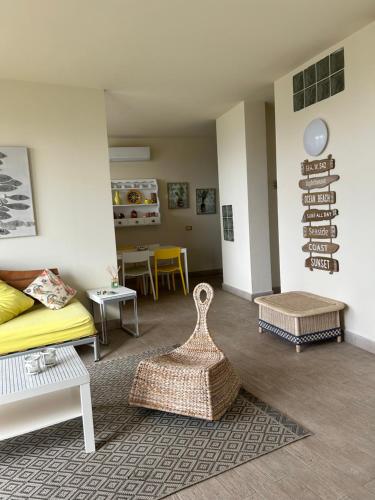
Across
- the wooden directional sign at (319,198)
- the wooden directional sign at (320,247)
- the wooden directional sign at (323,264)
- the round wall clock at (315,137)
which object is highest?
the round wall clock at (315,137)

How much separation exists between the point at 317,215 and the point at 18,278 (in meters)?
2.99

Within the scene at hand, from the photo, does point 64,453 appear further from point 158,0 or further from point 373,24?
point 373,24

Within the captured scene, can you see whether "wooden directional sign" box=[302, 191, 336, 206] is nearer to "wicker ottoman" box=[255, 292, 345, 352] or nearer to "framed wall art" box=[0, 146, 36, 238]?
"wicker ottoman" box=[255, 292, 345, 352]

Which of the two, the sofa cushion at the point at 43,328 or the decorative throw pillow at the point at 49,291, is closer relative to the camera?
the sofa cushion at the point at 43,328

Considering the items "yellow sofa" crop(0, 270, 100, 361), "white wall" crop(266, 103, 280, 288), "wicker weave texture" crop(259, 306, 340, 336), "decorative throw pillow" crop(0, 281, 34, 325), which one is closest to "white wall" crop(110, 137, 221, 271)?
"white wall" crop(266, 103, 280, 288)

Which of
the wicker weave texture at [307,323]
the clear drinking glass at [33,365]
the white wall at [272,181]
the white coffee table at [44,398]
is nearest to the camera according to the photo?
the white coffee table at [44,398]

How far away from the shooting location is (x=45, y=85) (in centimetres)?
405

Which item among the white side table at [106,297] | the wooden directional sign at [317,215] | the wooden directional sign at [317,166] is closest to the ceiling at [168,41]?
the wooden directional sign at [317,166]

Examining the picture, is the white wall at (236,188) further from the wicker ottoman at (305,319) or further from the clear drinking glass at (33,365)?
the clear drinking glass at (33,365)

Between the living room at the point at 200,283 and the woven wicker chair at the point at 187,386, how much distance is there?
1 centimetres

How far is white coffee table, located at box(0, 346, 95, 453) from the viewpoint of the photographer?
2127 mm

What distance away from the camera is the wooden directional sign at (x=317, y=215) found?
3.71 meters

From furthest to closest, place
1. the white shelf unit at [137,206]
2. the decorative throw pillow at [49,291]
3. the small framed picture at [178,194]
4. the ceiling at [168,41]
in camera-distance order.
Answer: the small framed picture at [178,194] → the white shelf unit at [137,206] → the decorative throw pillow at [49,291] → the ceiling at [168,41]

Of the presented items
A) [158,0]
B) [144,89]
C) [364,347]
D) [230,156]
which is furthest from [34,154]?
[364,347]
